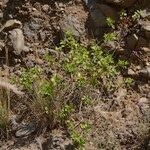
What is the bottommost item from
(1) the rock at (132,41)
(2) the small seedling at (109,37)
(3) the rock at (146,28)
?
(1) the rock at (132,41)

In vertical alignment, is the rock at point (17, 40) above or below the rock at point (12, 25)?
below

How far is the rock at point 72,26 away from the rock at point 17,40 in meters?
0.37

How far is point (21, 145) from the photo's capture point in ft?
12.9

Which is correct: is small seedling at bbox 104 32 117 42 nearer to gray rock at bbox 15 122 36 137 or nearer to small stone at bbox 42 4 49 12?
small stone at bbox 42 4 49 12

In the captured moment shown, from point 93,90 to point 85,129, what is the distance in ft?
1.43

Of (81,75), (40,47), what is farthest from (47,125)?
(40,47)

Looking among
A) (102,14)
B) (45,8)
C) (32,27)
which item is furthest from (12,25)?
(102,14)

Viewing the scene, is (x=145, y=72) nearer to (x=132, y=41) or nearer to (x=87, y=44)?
A: (x=132, y=41)

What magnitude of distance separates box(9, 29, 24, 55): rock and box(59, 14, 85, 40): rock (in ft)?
1.23

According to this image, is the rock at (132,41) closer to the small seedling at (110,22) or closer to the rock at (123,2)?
the small seedling at (110,22)

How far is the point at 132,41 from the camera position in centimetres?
431

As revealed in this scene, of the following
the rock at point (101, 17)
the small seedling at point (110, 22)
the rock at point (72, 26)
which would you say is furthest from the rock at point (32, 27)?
the small seedling at point (110, 22)

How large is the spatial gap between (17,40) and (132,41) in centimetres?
101

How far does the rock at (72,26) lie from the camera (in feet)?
14.5
